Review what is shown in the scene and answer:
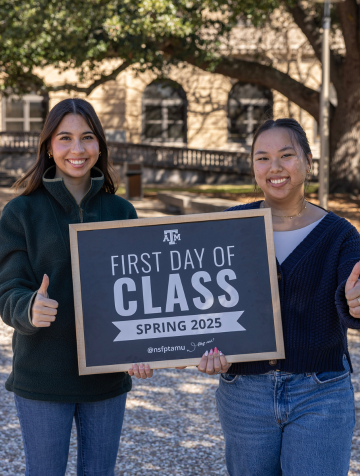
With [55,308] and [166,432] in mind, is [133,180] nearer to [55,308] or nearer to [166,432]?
[166,432]

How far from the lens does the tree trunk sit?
16.7m

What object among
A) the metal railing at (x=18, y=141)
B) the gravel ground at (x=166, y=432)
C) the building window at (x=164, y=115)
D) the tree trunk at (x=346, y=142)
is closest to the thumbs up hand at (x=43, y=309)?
the gravel ground at (x=166, y=432)

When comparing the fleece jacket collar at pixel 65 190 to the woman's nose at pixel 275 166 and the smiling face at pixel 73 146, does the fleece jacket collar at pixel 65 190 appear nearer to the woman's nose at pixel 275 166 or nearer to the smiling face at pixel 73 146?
the smiling face at pixel 73 146

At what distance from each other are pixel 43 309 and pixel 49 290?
203 millimetres

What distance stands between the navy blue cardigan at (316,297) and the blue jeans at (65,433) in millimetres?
655

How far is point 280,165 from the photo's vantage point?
2.29 m

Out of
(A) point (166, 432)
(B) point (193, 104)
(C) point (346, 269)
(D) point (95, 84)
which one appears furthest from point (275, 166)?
(B) point (193, 104)

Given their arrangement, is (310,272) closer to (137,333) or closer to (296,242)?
(296,242)

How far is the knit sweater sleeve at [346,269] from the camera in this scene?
6.78 ft

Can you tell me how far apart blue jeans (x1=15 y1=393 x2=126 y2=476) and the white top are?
90cm

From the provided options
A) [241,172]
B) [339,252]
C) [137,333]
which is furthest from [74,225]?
[241,172]

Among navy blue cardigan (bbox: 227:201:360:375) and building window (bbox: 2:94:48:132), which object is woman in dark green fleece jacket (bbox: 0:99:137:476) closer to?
navy blue cardigan (bbox: 227:201:360:375)

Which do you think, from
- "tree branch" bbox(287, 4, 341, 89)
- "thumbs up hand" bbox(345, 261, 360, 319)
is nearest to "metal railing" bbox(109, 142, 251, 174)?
"tree branch" bbox(287, 4, 341, 89)

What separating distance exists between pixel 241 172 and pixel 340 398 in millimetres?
24929
